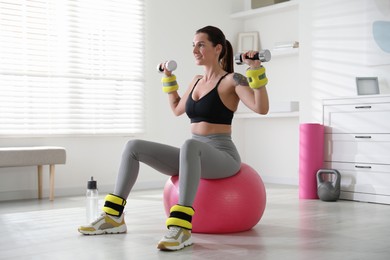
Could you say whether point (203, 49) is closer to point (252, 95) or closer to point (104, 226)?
point (252, 95)

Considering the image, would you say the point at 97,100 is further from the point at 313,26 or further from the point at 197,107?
the point at 197,107

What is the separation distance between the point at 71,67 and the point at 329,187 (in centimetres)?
263

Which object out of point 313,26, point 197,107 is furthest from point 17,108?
point 313,26

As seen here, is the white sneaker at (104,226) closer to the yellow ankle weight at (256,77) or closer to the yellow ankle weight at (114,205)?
the yellow ankle weight at (114,205)

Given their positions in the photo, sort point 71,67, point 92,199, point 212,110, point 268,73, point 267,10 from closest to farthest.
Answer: point 212,110 → point 92,199 → point 71,67 → point 267,10 → point 268,73

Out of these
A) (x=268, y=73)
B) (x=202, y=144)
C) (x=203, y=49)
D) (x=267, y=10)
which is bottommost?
(x=202, y=144)

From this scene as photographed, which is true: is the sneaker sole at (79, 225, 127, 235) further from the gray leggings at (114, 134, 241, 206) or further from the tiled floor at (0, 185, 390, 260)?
the gray leggings at (114, 134, 241, 206)

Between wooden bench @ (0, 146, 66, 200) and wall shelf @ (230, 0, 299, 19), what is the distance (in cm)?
271

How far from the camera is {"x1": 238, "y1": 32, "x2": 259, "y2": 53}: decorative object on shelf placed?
6.23 m

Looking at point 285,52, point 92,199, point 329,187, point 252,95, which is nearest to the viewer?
point 252,95

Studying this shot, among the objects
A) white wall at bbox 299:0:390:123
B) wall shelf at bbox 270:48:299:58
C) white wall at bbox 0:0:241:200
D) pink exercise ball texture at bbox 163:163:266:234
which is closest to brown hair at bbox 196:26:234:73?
pink exercise ball texture at bbox 163:163:266:234

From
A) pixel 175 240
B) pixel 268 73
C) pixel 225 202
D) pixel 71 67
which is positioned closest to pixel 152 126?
pixel 71 67

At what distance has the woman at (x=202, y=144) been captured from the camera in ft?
8.61

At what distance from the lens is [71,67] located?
5168 millimetres
